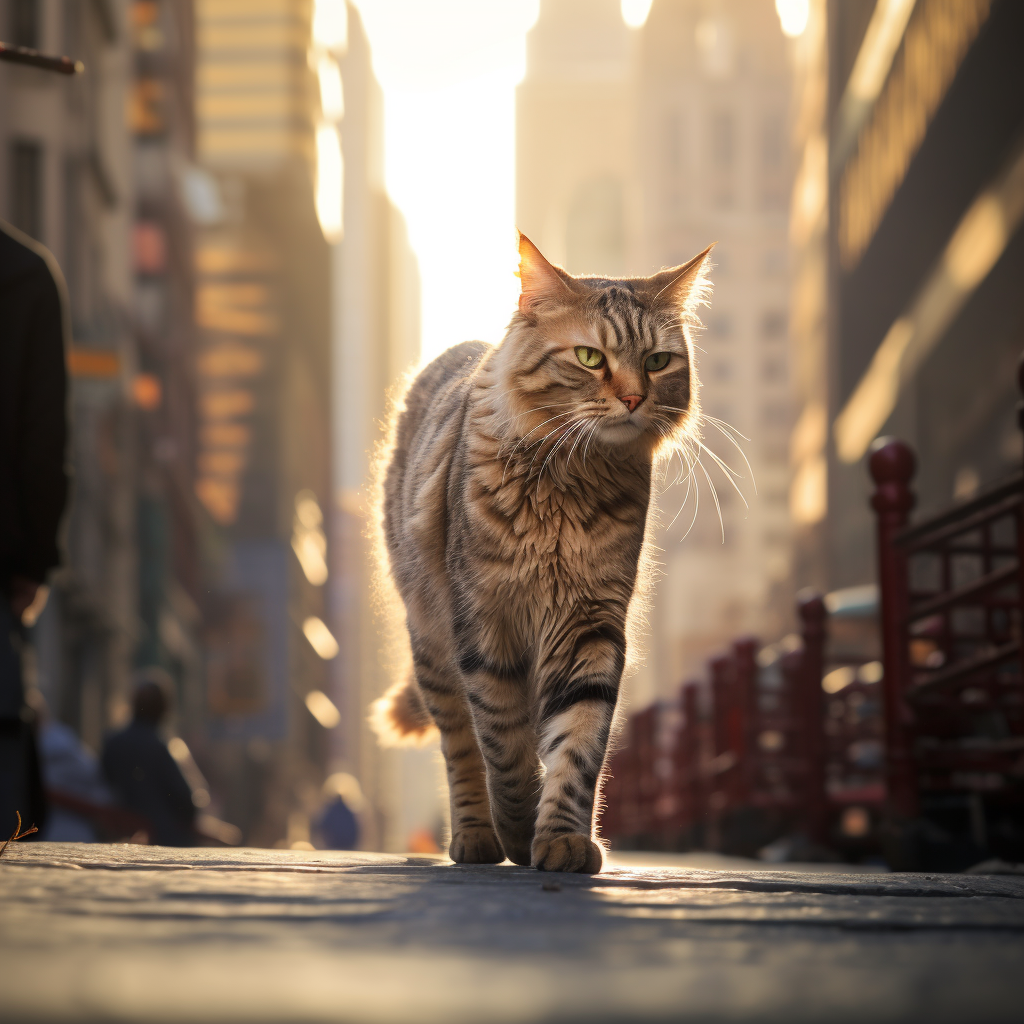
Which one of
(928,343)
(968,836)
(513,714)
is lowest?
(968,836)

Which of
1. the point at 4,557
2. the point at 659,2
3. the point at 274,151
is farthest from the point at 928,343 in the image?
the point at 659,2

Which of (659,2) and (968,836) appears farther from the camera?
(659,2)

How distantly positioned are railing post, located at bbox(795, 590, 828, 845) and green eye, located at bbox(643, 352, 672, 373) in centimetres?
450

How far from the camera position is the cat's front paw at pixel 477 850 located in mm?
4523

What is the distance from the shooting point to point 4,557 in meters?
5.00

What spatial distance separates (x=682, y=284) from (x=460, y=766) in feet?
5.86

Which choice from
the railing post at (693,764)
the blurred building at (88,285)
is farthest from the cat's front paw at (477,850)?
the blurred building at (88,285)

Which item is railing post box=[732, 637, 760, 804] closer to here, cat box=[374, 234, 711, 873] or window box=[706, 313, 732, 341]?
cat box=[374, 234, 711, 873]

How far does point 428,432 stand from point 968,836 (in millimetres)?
3243

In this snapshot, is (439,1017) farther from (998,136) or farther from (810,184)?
(810,184)

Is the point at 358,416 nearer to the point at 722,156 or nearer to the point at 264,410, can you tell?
the point at 722,156

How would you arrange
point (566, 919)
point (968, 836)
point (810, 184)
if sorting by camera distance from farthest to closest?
1. point (810, 184)
2. point (968, 836)
3. point (566, 919)

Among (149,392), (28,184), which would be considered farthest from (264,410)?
(28,184)

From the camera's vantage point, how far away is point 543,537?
14.4 feet
